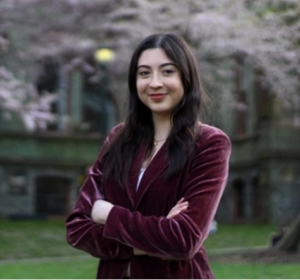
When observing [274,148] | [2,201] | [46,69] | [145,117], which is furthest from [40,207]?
[145,117]

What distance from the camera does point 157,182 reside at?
9.11 ft

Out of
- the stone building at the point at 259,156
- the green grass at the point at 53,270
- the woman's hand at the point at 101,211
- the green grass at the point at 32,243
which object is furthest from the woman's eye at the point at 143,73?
the stone building at the point at 259,156

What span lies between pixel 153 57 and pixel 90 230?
2.56 ft

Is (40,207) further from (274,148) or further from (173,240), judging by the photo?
(173,240)

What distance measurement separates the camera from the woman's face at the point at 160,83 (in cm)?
290

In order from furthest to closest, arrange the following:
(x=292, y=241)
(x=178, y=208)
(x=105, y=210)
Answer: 1. (x=292, y=241)
2. (x=105, y=210)
3. (x=178, y=208)

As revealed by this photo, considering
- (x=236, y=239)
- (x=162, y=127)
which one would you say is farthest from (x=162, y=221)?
(x=236, y=239)

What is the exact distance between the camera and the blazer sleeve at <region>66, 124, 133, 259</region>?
9.16 feet

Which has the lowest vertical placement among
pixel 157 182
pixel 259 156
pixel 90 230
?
pixel 259 156

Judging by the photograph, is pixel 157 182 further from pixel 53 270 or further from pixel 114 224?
pixel 53 270

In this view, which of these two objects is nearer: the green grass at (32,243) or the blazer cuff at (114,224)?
the blazer cuff at (114,224)

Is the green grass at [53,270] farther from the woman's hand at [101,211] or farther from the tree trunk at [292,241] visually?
the woman's hand at [101,211]

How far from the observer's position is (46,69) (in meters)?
23.5

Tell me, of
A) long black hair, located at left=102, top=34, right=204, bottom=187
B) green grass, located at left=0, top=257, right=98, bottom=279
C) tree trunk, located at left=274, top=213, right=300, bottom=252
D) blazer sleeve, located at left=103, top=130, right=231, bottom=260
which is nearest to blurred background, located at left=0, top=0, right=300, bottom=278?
tree trunk, located at left=274, top=213, right=300, bottom=252
